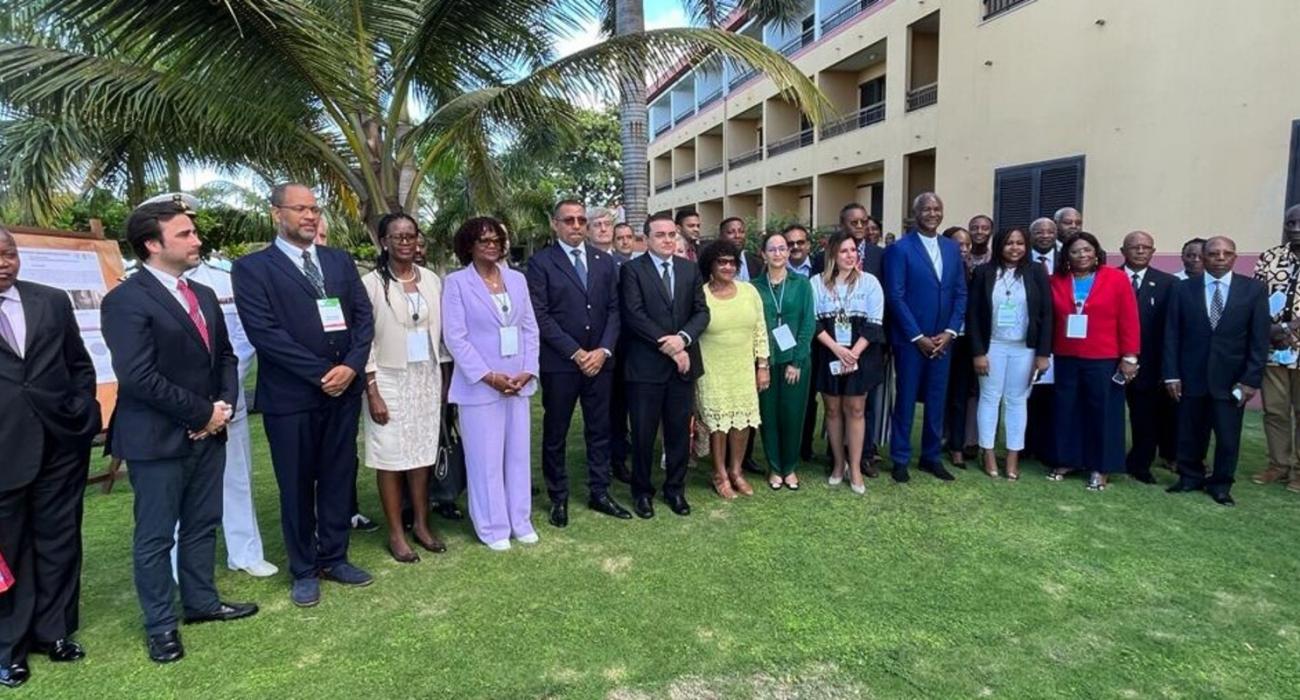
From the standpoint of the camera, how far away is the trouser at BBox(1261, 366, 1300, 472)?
16.3 ft

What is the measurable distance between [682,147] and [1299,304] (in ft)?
96.9

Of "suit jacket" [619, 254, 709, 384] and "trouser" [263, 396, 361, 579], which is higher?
"suit jacket" [619, 254, 709, 384]

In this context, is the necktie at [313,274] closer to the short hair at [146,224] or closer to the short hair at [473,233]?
the short hair at [146,224]

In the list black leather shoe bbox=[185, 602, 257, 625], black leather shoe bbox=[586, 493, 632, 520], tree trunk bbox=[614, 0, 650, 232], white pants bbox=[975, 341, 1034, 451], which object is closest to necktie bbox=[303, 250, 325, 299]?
black leather shoe bbox=[185, 602, 257, 625]

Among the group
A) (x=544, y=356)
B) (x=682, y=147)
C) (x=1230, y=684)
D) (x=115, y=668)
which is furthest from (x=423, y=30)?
(x=682, y=147)

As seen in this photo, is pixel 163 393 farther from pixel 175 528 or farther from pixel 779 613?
pixel 779 613

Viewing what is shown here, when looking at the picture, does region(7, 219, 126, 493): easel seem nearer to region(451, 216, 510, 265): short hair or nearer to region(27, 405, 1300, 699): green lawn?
region(27, 405, 1300, 699): green lawn

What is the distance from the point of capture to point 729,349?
15.3 feet

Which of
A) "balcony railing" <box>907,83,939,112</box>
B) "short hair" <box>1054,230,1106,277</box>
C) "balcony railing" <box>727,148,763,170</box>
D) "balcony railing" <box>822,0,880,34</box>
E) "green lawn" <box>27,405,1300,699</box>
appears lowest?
"green lawn" <box>27,405,1300,699</box>

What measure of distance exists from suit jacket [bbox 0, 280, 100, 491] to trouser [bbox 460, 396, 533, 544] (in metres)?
1.70

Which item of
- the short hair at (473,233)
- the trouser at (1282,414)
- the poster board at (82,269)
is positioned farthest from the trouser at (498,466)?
the trouser at (1282,414)

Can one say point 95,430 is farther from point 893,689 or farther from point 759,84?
point 759,84

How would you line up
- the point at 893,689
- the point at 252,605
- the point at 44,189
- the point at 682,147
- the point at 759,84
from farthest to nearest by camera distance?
the point at 682,147
the point at 759,84
the point at 44,189
the point at 252,605
the point at 893,689

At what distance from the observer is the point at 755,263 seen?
19.8 feet
